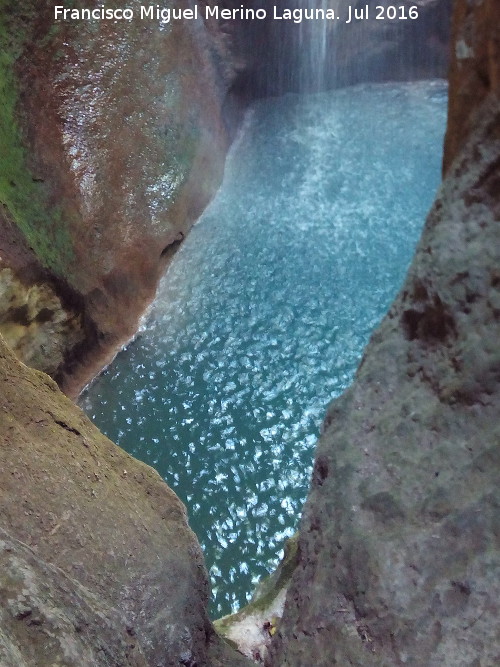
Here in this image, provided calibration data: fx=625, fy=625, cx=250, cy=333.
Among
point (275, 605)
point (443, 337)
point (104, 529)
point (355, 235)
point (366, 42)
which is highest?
point (366, 42)

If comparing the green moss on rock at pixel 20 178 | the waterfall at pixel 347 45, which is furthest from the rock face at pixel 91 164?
the waterfall at pixel 347 45

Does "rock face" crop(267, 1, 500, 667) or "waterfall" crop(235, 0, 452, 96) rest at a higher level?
"waterfall" crop(235, 0, 452, 96)

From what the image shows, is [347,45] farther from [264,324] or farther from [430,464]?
[430,464]

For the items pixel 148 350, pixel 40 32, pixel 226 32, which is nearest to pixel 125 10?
pixel 40 32

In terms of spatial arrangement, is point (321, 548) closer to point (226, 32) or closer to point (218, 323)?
point (218, 323)

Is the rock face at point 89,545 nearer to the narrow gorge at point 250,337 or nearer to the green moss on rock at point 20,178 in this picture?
the narrow gorge at point 250,337

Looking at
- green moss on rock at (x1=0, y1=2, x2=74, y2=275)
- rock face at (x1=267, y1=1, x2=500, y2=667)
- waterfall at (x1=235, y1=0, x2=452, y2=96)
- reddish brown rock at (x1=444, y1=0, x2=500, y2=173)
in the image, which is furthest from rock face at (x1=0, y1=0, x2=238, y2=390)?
reddish brown rock at (x1=444, y1=0, x2=500, y2=173)

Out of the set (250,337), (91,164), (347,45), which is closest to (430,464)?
(250,337)

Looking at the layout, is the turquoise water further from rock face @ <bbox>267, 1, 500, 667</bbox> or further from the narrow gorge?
rock face @ <bbox>267, 1, 500, 667</bbox>
